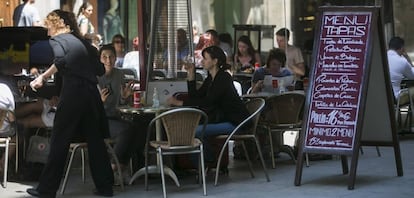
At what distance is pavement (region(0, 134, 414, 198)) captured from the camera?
851cm

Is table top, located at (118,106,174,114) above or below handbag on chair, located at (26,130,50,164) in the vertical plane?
above

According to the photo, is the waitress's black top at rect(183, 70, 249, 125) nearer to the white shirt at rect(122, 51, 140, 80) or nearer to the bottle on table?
the bottle on table

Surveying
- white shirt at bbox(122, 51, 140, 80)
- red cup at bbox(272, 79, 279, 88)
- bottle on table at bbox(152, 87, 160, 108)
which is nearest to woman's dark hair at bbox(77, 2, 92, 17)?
white shirt at bbox(122, 51, 140, 80)

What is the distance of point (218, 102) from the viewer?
30.2 ft

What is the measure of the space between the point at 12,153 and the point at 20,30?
6.69ft

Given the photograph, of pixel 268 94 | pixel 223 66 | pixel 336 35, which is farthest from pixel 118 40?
pixel 336 35

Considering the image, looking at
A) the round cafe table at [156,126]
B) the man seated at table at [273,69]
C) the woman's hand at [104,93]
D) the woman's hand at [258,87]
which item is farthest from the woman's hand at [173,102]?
the man seated at table at [273,69]

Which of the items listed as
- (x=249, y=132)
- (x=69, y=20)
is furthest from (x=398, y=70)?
(x=69, y=20)

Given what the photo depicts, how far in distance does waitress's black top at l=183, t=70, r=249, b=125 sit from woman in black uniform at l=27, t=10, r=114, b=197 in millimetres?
1166

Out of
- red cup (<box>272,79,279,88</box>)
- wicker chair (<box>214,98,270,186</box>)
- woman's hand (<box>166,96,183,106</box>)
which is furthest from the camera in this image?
red cup (<box>272,79,279,88</box>)

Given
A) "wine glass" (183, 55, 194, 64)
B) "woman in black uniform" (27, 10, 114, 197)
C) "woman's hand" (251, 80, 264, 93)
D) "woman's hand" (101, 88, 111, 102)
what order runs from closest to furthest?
"woman in black uniform" (27, 10, 114, 197) → "woman's hand" (101, 88, 111, 102) → "wine glass" (183, 55, 194, 64) → "woman's hand" (251, 80, 264, 93)

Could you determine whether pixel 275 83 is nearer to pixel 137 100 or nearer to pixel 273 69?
pixel 273 69

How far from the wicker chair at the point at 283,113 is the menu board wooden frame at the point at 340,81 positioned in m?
1.30

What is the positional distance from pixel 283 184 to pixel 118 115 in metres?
1.83
